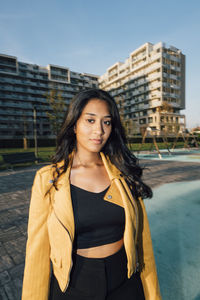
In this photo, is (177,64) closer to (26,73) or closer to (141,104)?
(141,104)

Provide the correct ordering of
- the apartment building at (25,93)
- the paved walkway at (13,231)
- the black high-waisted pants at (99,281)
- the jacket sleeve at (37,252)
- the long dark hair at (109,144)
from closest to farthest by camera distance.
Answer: the black high-waisted pants at (99,281), the jacket sleeve at (37,252), the long dark hair at (109,144), the paved walkway at (13,231), the apartment building at (25,93)

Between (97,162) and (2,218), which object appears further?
(2,218)

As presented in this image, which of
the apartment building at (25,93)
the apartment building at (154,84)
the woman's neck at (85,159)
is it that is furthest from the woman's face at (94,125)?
the apartment building at (25,93)

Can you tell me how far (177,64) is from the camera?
59625 mm

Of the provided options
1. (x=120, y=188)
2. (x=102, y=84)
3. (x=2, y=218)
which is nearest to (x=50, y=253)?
(x=120, y=188)

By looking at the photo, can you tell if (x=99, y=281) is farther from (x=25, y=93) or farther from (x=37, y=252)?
(x=25, y=93)

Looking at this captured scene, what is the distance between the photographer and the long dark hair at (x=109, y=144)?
1.50 m

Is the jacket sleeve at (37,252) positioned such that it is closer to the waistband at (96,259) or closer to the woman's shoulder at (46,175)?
the woman's shoulder at (46,175)

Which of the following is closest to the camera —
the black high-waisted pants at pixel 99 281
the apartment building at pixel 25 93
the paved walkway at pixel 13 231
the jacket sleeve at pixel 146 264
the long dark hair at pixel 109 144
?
the black high-waisted pants at pixel 99 281

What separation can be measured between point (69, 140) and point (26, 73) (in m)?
74.0

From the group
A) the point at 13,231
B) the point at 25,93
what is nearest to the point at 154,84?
the point at 25,93

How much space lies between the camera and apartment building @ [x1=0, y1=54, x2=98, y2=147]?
58.4 meters

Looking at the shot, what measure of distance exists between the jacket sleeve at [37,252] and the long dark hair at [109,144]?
0.63 ft

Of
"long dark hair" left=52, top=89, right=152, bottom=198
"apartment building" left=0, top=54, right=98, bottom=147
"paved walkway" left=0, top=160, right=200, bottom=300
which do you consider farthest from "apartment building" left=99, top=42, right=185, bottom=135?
"long dark hair" left=52, top=89, right=152, bottom=198
